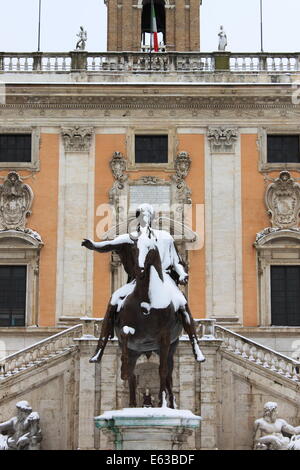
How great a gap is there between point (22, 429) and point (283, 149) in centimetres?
1271

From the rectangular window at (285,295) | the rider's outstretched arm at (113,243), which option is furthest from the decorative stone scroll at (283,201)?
the rider's outstretched arm at (113,243)

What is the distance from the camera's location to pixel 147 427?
1458 cm

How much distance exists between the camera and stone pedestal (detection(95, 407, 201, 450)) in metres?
14.6

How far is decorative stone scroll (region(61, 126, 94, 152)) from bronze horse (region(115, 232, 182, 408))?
18.5 meters

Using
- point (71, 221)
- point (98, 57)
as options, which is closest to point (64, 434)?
point (71, 221)

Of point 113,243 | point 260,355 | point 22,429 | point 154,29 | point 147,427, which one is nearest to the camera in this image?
point 147,427

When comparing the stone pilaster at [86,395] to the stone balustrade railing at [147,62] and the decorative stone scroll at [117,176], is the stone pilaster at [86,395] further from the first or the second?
the stone balustrade railing at [147,62]

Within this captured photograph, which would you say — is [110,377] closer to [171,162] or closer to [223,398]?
[223,398]

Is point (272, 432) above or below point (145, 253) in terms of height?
below

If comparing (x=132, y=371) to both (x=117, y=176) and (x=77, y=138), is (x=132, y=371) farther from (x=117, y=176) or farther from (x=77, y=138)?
(x=77, y=138)

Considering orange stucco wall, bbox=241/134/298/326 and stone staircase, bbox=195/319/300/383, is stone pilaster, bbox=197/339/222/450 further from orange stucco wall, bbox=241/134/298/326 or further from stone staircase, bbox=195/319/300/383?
orange stucco wall, bbox=241/134/298/326

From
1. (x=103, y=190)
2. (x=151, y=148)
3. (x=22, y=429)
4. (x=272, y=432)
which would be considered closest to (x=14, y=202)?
(x=103, y=190)

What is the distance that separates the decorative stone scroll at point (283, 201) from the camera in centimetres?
3294
